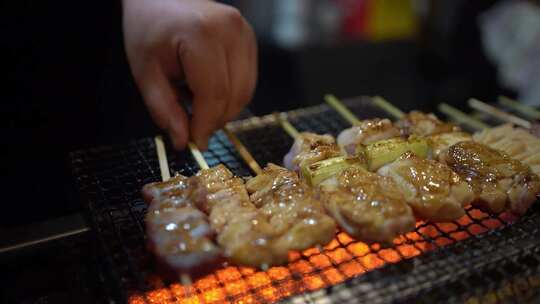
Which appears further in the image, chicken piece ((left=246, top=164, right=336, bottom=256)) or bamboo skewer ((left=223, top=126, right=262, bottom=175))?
bamboo skewer ((left=223, top=126, right=262, bottom=175))

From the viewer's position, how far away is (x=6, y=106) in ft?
11.8

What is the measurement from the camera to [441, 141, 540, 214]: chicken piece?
2580 mm

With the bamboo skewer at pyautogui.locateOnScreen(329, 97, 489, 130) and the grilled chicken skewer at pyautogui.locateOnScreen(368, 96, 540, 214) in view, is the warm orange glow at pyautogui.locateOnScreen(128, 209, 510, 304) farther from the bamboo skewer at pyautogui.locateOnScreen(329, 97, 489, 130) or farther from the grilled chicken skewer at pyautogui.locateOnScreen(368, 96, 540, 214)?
the bamboo skewer at pyautogui.locateOnScreen(329, 97, 489, 130)

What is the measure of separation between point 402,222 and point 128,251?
4.08 feet

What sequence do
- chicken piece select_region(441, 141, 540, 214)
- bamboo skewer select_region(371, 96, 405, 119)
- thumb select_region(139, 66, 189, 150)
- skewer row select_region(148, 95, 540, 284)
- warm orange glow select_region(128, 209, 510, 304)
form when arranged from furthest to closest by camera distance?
bamboo skewer select_region(371, 96, 405, 119) < thumb select_region(139, 66, 189, 150) < skewer row select_region(148, 95, 540, 284) < chicken piece select_region(441, 141, 540, 214) < warm orange glow select_region(128, 209, 510, 304)

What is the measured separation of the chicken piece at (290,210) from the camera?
221cm

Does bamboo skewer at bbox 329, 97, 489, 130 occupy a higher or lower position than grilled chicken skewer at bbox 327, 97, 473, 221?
lower

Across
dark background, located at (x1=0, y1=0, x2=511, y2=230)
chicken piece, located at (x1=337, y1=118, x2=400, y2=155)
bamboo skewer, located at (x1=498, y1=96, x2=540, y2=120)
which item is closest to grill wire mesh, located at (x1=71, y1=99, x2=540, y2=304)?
chicken piece, located at (x1=337, y1=118, x2=400, y2=155)

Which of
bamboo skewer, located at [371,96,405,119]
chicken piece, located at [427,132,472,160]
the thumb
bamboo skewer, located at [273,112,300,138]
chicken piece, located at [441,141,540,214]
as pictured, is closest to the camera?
chicken piece, located at [441,141,540,214]

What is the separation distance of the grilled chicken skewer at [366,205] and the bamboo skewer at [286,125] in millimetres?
875

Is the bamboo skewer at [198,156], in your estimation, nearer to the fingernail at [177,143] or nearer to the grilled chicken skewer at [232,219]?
the fingernail at [177,143]

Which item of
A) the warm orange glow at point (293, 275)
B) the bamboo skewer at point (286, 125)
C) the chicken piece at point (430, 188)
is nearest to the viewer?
the warm orange glow at point (293, 275)

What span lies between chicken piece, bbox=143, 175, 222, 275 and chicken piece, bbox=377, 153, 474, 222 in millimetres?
1012

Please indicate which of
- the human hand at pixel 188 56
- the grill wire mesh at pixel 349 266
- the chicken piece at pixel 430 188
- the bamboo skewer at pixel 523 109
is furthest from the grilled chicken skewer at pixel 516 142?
the human hand at pixel 188 56
